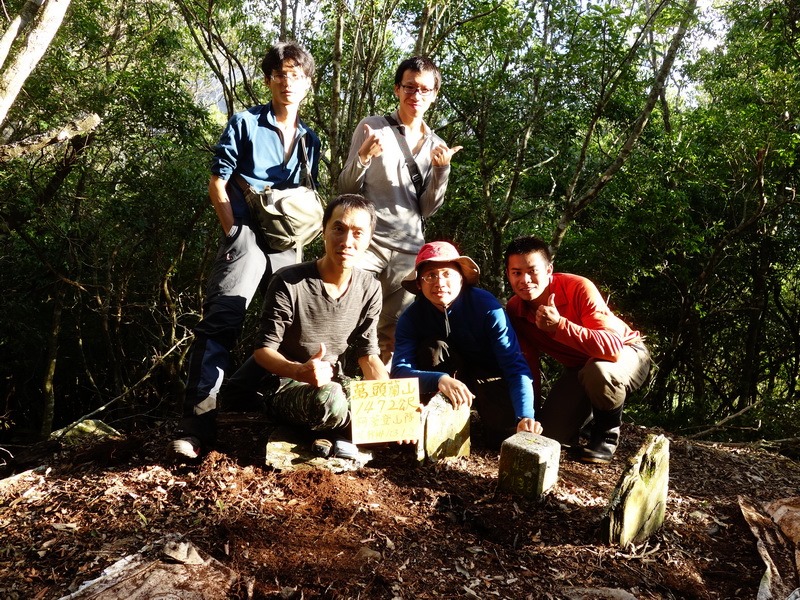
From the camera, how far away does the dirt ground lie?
2322 millimetres

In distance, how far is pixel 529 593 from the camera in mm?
2359

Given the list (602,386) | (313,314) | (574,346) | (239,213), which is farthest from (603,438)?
(239,213)

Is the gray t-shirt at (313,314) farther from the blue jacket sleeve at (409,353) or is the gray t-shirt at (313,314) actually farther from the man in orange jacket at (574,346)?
the man in orange jacket at (574,346)

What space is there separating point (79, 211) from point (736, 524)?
6.87 m

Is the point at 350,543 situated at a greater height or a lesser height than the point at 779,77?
lesser

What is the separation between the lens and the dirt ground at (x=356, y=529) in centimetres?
232

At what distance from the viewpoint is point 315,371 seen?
2867 mm

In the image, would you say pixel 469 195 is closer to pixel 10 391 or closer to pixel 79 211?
Result: pixel 79 211

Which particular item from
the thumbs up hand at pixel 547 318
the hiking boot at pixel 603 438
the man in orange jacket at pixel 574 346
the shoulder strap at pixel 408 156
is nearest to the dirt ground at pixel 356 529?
the hiking boot at pixel 603 438

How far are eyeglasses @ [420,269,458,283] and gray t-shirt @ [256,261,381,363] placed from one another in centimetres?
30

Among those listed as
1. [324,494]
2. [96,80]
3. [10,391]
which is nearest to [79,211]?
[96,80]

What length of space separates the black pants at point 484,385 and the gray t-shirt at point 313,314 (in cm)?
45

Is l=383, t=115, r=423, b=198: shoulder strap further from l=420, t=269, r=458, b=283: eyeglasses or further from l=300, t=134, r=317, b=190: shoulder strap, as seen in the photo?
l=420, t=269, r=458, b=283: eyeglasses

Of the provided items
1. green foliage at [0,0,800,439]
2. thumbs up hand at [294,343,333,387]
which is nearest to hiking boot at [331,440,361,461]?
thumbs up hand at [294,343,333,387]
